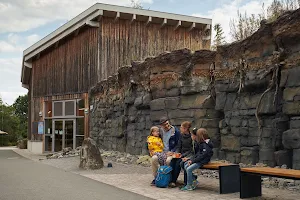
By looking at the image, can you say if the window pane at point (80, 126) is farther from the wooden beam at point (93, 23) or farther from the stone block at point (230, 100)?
the stone block at point (230, 100)

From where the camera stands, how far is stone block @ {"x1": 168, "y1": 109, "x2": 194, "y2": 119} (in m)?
12.0

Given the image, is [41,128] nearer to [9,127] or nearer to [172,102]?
[172,102]

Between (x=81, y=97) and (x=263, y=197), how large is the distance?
56.6ft

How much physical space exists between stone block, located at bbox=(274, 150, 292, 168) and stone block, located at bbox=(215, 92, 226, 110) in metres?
2.30

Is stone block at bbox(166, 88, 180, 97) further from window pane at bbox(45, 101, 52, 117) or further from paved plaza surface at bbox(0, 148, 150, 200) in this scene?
window pane at bbox(45, 101, 52, 117)

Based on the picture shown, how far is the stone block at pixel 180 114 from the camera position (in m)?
12.0

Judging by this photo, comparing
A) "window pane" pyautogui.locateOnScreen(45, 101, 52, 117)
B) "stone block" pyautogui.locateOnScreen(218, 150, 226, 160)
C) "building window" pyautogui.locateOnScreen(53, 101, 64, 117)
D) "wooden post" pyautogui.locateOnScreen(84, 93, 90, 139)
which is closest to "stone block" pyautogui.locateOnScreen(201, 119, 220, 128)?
"stone block" pyautogui.locateOnScreen(218, 150, 226, 160)

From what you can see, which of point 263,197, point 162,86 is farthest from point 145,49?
point 263,197

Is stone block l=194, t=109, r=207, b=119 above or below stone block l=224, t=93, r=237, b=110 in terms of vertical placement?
below

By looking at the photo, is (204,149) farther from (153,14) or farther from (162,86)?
(153,14)

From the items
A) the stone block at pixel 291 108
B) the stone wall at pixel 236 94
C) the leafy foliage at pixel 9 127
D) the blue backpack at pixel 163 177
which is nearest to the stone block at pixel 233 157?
the stone wall at pixel 236 94

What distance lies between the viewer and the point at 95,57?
2236 cm

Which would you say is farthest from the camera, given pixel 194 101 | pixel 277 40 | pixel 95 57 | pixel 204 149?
pixel 95 57

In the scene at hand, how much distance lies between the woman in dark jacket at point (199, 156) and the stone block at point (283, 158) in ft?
5.55
